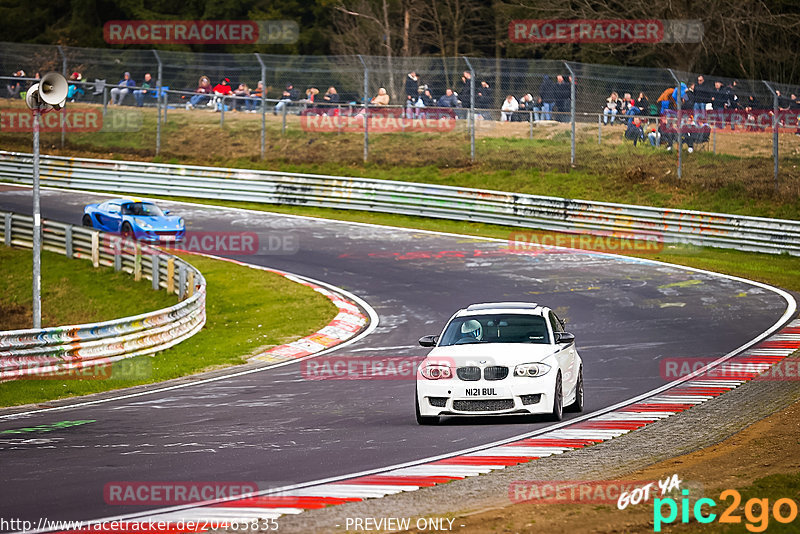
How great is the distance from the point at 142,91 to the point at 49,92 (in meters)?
22.8

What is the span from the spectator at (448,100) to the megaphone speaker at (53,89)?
18.4 m

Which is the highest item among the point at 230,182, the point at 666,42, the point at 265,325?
the point at 666,42

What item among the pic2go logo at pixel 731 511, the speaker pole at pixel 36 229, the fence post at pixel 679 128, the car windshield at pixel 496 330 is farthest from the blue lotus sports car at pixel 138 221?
the pic2go logo at pixel 731 511

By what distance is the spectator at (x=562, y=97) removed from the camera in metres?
32.4

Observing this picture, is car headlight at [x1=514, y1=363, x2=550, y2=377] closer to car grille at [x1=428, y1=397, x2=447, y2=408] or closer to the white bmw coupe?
the white bmw coupe

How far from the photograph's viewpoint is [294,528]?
8133 millimetres

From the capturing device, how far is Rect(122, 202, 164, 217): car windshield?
29969 millimetres

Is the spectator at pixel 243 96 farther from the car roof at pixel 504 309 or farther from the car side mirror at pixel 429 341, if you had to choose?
the car side mirror at pixel 429 341

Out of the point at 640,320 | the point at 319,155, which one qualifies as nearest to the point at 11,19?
the point at 319,155

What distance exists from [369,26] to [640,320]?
3955 centimetres

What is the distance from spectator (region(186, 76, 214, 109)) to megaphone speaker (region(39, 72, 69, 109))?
21166 mm

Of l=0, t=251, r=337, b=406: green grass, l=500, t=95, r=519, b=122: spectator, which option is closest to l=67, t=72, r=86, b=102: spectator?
l=0, t=251, r=337, b=406: green grass

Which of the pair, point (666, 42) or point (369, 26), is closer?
point (666, 42)

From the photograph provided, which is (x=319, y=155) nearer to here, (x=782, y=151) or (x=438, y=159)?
(x=438, y=159)
